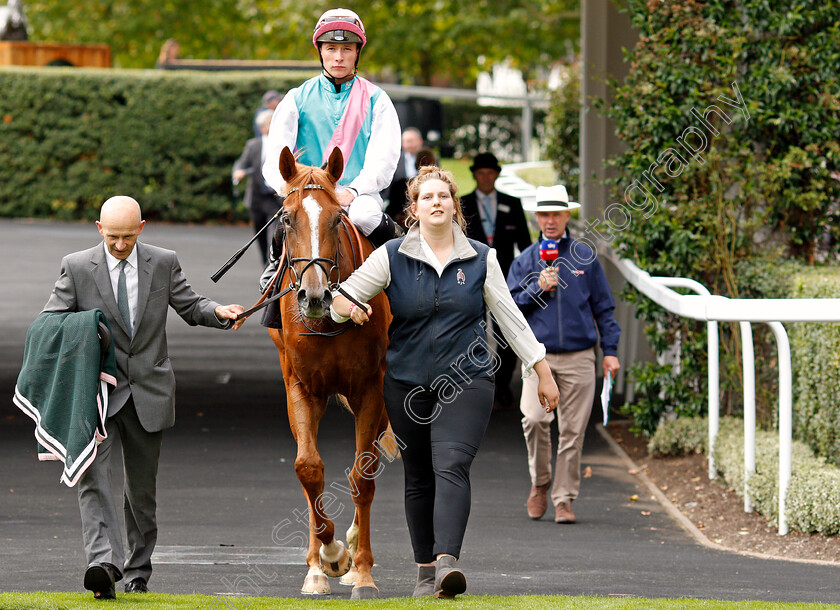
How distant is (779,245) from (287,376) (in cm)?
→ 506

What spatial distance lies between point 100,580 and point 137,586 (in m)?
0.57

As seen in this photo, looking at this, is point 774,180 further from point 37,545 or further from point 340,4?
point 340,4

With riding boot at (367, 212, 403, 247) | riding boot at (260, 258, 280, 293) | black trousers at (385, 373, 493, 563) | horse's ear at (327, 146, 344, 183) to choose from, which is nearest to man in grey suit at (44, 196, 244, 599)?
riding boot at (260, 258, 280, 293)

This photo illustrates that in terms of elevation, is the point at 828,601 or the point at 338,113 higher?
the point at 338,113

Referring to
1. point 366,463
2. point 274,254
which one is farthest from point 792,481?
point 274,254

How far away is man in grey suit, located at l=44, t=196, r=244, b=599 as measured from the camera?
20.3ft

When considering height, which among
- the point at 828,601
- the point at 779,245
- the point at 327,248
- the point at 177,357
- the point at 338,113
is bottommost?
the point at 177,357

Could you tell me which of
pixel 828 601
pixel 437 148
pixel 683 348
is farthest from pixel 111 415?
pixel 437 148

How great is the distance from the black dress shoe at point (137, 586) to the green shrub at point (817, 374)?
416cm

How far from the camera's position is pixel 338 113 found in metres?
7.00

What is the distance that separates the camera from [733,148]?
33.6 feet

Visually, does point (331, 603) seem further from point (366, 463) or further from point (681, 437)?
point (681, 437)

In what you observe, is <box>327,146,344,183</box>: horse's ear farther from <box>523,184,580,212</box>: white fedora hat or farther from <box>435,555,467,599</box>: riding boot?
<box>523,184,580,212</box>: white fedora hat


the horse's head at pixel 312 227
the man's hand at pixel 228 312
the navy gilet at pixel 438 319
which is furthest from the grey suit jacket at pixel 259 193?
the navy gilet at pixel 438 319
